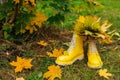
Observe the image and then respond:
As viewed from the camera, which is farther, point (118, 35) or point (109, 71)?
point (118, 35)

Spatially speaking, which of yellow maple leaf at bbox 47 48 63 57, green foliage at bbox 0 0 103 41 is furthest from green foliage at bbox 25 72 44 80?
green foliage at bbox 0 0 103 41

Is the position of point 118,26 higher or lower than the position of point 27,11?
lower

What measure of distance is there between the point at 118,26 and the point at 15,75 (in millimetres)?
1795

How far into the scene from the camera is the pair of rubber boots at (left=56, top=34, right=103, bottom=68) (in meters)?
3.11

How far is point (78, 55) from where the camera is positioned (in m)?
3.21

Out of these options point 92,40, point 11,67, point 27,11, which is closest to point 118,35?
point 92,40

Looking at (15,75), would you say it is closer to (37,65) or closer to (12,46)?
(37,65)

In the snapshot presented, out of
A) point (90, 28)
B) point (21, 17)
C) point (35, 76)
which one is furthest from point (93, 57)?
point (21, 17)

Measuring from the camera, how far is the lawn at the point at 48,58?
9.81 feet

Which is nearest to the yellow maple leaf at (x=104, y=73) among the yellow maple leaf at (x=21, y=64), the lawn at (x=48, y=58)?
the lawn at (x=48, y=58)

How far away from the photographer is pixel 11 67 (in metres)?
3.10

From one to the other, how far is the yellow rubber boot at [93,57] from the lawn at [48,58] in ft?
0.15

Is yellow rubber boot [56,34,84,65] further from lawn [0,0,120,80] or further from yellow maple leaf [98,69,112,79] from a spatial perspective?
yellow maple leaf [98,69,112,79]

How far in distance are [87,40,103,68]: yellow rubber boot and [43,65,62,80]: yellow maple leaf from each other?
0.32 m
